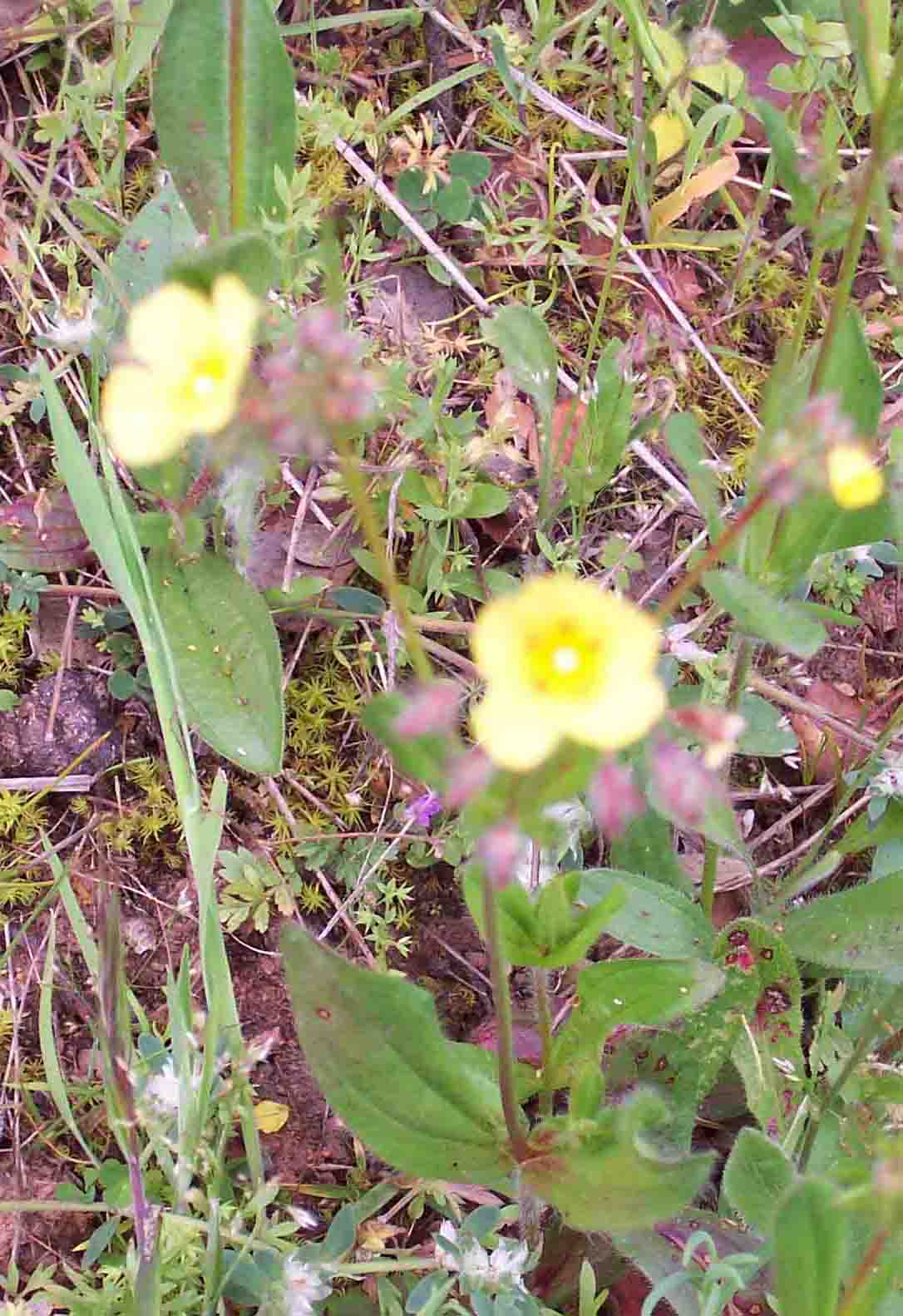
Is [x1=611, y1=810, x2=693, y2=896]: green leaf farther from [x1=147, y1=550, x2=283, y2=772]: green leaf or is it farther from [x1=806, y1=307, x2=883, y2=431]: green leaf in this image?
[x1=806, y1=307, x2=883, y2=431]: green leaf

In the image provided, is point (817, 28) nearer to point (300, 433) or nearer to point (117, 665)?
point (117, 665)

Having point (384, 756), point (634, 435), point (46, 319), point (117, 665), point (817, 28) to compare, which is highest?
point (817, 28)

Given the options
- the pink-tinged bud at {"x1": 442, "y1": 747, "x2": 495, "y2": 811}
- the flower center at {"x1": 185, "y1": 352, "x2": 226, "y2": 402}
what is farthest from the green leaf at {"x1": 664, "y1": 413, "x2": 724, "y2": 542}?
the pink-tinged bud at {"x1": 442, "y1": 747, "x2": 495, "y2": 811}

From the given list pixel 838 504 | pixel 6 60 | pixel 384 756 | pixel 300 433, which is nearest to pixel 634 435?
pixel 838 504

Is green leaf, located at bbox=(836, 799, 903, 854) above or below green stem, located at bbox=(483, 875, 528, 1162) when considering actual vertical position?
below

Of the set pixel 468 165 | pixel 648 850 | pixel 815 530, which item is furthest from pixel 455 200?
pixel 648 850

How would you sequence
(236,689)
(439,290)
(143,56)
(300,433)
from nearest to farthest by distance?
(300,433), (236,689), (143,56), (439,290)
